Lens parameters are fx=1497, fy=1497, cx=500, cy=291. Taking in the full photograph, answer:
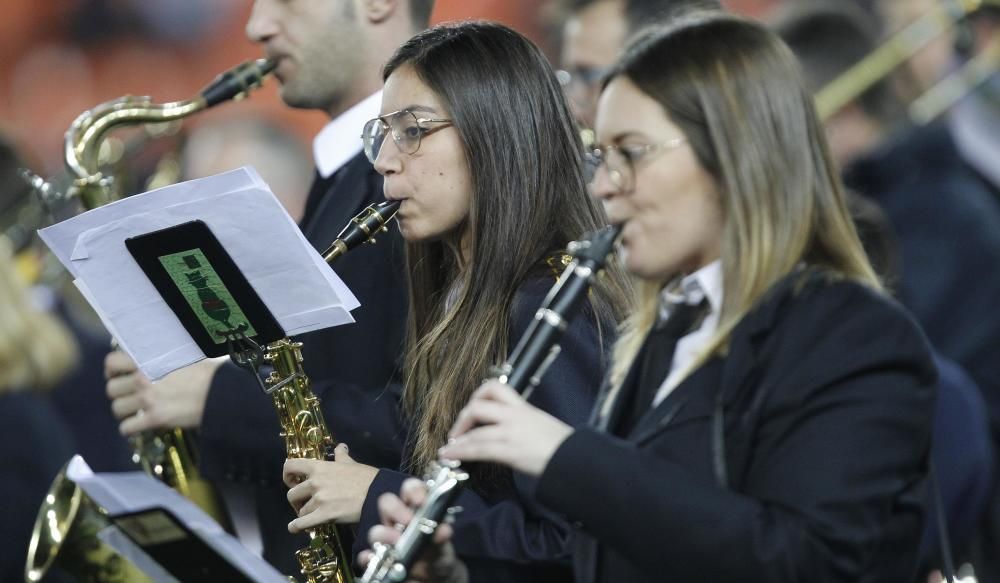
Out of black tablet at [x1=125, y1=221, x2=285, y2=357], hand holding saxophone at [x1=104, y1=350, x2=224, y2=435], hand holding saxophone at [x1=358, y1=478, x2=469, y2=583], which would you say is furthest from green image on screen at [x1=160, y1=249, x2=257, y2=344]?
hand holding saxophone at [x1=358, y1=478, x2=469, y2=583]

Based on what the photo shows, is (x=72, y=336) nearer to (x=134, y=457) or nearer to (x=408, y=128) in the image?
(x=134, y=457)

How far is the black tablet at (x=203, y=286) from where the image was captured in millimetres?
2623

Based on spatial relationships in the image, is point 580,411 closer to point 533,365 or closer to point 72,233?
point 533,365

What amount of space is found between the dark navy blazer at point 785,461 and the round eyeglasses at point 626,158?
0.25 metres

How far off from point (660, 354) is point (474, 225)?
698 mm

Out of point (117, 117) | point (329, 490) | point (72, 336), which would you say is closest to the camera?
point (329, 490)

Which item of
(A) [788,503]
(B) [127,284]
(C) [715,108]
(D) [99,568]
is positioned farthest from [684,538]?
(D) [99,568]

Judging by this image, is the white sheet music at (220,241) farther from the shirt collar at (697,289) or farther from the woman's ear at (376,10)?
the woman's ear at (376,10)

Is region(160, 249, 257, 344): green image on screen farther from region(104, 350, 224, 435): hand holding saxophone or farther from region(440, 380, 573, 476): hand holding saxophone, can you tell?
region(440, 380, 573, 476): hand holding saxophone

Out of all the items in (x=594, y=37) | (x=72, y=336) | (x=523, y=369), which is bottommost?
(x=72, y=336)

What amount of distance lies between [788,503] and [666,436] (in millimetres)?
207

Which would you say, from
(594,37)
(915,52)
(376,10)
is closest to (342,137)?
(376,10)

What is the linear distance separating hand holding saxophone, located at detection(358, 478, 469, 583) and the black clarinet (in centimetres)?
1

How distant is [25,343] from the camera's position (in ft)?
14.7
